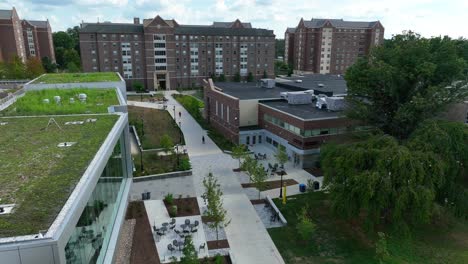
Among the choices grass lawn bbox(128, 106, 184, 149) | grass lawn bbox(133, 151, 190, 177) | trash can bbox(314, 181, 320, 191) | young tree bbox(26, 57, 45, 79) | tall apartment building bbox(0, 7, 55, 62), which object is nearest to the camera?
trash can bbox(314, 181, 320, 191)

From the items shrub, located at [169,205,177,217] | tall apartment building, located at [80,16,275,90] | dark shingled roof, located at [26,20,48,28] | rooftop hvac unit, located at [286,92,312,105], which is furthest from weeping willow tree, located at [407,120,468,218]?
dark shingled roof, located at [26,20,48,28]

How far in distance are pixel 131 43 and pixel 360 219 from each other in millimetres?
63151

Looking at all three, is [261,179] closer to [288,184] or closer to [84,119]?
[288,184]

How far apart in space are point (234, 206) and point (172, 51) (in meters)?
57.0

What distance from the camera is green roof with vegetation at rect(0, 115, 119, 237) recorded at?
28.3 ft

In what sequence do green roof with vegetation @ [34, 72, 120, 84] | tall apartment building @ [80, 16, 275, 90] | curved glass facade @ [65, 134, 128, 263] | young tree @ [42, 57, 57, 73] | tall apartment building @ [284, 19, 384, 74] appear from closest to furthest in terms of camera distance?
1. curved glass facade @ [65, 134, 128, 263]
2. green roof with vegetation @ [34, 72, 120, 84]
3. tall apartment building @ [80, 16, 275, 90]
4. young tree @ [42, 57, 57, 73]
5. tall apartment building @ [284, 19, 384, 74]

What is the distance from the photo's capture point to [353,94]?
2619cm

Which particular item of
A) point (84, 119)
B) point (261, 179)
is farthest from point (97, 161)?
point (261, 179)

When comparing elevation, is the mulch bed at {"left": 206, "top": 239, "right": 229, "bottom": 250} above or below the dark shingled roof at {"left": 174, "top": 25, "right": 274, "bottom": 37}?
below

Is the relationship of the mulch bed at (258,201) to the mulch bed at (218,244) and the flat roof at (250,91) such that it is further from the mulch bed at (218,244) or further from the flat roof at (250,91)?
the flat roof at (250,91)

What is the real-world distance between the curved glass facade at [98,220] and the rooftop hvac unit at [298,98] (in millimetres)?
21994

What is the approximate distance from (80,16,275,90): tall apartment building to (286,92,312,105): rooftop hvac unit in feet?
143

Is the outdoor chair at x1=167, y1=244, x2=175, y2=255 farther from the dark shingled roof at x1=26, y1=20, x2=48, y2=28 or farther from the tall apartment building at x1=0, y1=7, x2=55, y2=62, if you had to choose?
the dark shingled roof at x1=26, y1=20, x2=48, y2=28

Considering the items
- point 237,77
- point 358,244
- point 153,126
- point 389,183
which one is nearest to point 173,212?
point 358,244
